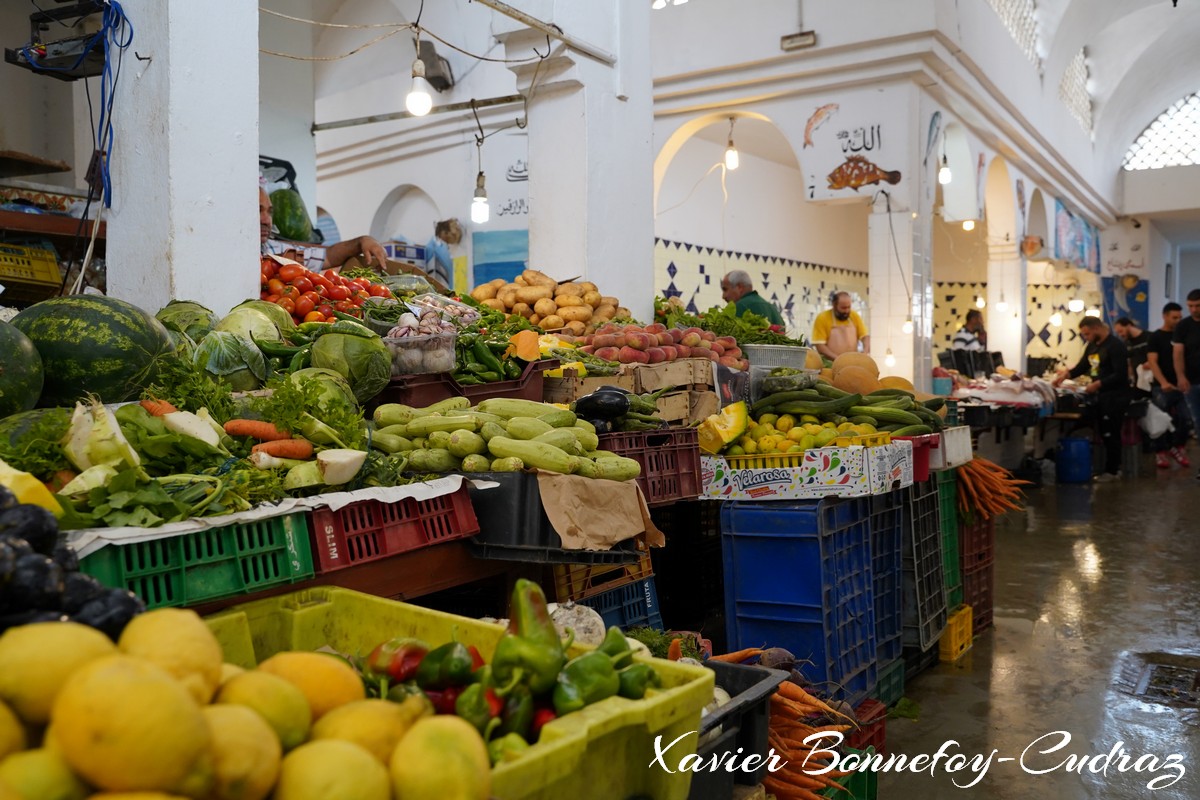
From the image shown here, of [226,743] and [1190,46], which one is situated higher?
[1190,46]

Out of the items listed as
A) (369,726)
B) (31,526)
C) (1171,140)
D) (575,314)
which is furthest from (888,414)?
(1171,140)

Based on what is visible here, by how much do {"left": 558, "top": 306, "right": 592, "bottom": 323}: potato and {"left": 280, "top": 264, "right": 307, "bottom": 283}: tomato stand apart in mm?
1689

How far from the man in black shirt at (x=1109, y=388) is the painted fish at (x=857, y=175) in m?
4.14

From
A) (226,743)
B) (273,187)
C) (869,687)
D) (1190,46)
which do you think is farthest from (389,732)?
(1190,46)

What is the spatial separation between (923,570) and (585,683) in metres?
3.58

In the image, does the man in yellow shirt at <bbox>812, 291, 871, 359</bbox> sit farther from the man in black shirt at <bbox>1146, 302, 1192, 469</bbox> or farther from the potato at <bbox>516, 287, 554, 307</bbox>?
the man in black shirt at <bbox>1146, 302, 1192, 469</bbox>

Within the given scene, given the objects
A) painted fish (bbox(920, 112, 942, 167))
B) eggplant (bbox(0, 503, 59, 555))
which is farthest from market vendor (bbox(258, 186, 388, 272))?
painted fish (bbox(920, 112, 942, 167))

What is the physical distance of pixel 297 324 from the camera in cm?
480

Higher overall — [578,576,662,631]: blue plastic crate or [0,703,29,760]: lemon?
[0,703,29,760]: lemon

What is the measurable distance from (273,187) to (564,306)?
16.1 feet

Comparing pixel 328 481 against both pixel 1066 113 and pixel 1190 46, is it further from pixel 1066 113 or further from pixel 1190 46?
pixel 1190 46

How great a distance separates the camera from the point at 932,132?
35.7 ft

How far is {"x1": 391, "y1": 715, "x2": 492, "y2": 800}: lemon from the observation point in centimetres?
131

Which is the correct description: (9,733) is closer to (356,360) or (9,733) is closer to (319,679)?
(319,679)
